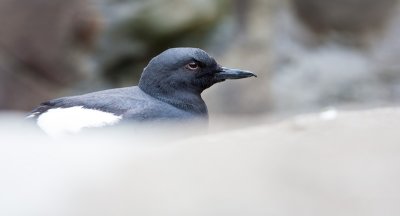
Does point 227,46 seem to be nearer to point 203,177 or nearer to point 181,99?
point 181,99

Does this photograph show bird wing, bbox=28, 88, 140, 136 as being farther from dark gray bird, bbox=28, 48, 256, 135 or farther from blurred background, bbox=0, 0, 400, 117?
blurred background, bbox=0, 0, 400, 117

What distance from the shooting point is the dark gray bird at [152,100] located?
172 inches

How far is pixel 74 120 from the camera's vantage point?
435 centimetres

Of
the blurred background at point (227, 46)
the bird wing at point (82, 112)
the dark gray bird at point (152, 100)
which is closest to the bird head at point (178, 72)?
the dark gray bird at point (152, 100)

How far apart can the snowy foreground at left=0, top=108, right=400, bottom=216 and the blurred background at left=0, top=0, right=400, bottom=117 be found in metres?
5.98

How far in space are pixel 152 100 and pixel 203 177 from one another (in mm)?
2178

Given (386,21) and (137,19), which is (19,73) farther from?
(386,21)

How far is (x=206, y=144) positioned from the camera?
9.09 ft

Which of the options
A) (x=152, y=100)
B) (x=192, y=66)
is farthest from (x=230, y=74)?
(x=152, y=100)

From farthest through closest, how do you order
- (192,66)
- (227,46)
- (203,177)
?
(227,46) → (192,66) → (203,177)

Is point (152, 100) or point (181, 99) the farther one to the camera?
point (181, 99)

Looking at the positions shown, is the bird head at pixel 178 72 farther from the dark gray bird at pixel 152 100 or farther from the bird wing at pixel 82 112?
the bird wing at pixel 82 112

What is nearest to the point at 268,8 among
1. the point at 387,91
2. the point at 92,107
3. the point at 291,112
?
the point at 291,112

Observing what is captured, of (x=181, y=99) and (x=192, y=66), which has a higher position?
(x=192, y=66)
